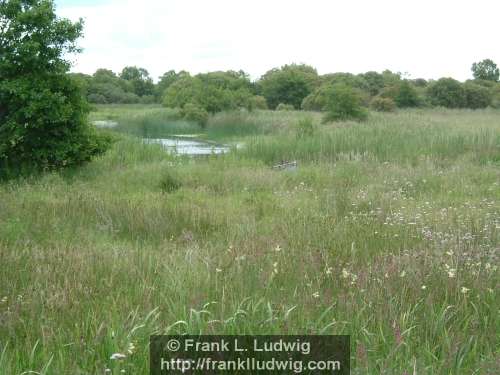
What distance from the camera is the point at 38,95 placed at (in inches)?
443

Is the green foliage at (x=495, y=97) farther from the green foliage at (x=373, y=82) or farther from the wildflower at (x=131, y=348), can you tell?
the wildflower at (x=131, y=348)

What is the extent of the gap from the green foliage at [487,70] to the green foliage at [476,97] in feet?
70.5

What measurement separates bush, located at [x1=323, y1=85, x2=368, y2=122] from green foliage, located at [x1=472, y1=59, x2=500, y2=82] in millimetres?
48004

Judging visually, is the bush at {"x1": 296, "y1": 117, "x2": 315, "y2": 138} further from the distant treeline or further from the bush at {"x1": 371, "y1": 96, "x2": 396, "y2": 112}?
the bush at {"x1": 371, "y1": 96, "x2": 396, "y2": 112}

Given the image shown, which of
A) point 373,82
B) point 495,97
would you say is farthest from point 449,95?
point 373,82

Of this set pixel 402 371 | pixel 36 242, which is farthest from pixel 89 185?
pixel 402 371

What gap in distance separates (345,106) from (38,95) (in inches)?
752

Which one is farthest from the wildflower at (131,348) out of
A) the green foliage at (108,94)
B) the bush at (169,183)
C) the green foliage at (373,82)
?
the green foliage at (108,94)

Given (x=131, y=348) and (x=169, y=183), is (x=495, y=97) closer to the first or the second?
(x=169, y=183)

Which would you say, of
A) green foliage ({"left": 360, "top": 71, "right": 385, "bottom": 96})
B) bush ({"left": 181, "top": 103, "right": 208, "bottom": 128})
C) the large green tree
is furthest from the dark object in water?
green foliage ({"left": 360, "top": 71, "right": 385, "bottom": 96})

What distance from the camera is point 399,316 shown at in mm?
3857

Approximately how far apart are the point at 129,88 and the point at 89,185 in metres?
72.7

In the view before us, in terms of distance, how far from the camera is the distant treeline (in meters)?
36.5

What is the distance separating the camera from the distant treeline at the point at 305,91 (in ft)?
120
